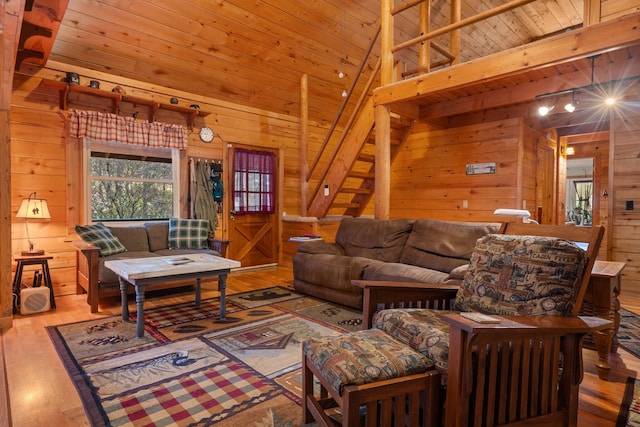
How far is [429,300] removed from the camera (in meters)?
2.17

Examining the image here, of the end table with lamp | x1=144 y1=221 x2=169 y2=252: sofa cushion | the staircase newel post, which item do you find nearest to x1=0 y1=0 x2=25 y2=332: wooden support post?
the end table with lamp

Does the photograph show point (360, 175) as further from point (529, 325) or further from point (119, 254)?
point (529, 325)

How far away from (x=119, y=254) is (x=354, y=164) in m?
3.37

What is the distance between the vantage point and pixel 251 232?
585cm

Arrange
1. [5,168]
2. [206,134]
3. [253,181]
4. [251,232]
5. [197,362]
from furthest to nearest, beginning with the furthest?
[251,232], [253,181], [206,134], [5,168], [197,362]

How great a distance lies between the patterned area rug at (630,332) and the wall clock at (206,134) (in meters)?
4.99

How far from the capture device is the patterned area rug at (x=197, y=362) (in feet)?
6.05

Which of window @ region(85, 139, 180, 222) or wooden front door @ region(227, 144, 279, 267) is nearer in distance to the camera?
window @ region(85, 139, 180, 222)

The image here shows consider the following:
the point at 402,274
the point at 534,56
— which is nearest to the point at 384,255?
the point at 402,274

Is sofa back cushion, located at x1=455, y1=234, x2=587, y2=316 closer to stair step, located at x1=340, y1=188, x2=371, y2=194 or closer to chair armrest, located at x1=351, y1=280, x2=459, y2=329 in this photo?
chair armrest, located at x1=351, y1=280, x2=459, y2=329

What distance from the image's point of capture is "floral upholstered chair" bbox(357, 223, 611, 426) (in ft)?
4.45

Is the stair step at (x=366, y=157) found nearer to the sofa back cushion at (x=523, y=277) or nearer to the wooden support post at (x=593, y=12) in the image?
the wooden support post at (x=593, y=12)

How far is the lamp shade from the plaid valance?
903 millimetres

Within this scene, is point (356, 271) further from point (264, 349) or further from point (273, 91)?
point (273, 91)
